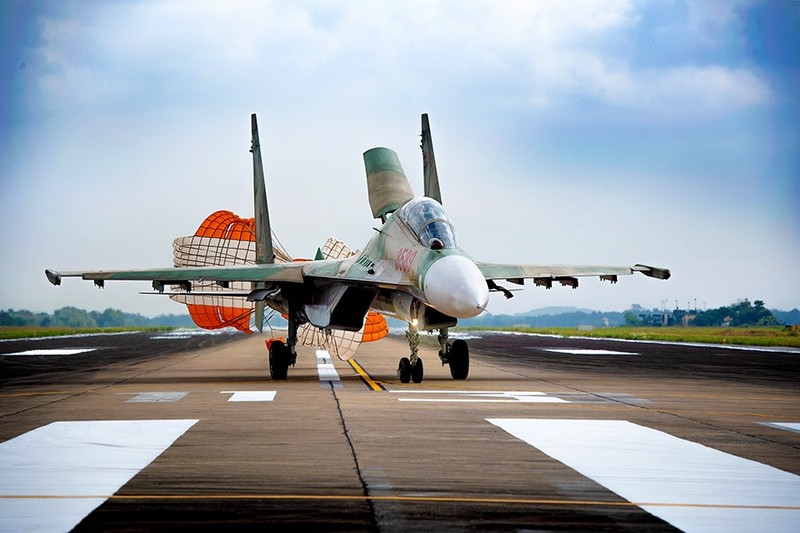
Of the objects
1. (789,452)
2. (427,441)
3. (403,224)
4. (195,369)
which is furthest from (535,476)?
(195,369)

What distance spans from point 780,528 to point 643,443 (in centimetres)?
491

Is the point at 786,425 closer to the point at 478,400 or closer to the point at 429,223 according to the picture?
the point at 478,400

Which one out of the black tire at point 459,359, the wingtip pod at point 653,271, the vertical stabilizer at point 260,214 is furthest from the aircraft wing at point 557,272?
the vertical stabilizer at point 260,214

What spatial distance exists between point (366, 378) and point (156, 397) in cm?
745

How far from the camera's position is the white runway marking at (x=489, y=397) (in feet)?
58.4

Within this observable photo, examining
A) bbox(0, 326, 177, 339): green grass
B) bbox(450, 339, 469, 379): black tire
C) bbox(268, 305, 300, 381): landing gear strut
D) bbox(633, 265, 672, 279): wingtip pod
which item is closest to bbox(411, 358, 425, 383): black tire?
bbox(450, 339, 469, 379): black tire

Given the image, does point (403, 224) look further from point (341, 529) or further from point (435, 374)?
point (341, 529)

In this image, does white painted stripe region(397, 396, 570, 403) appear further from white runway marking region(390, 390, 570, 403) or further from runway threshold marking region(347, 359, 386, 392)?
runway threshold marking region(347, 359, 386, 392)

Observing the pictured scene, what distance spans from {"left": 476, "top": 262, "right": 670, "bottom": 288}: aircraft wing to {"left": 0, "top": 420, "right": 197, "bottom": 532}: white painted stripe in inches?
483

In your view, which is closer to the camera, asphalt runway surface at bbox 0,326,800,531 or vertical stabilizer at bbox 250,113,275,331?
asphalt runway surface at bbox 0,326,800,531

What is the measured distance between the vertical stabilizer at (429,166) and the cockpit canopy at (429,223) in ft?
10.1

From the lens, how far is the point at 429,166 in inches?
1005

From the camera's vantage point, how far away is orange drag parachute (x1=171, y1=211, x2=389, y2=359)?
36.0m

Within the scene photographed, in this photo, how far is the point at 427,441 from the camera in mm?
11812
